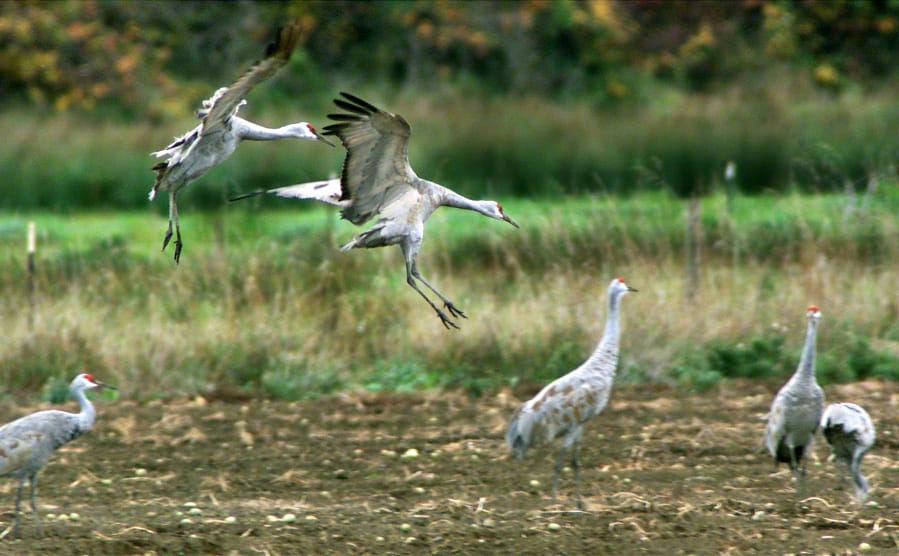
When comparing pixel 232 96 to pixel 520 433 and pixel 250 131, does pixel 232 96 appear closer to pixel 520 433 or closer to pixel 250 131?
pixel 250 131

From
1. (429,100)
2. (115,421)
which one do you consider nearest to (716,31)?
(429,100)

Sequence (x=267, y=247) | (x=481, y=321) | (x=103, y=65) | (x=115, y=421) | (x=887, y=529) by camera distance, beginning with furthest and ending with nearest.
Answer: (x=103, y=65), (x=267, y=247), (x=481, y=321), (x=115, y=421), (x=887, y=529)

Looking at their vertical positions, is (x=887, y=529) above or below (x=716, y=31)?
below

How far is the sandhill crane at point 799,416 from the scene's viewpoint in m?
8.24

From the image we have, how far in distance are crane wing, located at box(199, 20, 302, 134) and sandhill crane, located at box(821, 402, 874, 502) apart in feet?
12.4

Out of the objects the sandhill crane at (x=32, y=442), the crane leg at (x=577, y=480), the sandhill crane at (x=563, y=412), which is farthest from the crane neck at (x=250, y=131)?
the crane leg at (x=577, y=480)

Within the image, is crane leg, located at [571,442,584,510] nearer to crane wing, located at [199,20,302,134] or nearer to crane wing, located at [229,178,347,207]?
crane wing, located at [229,178,347,207]

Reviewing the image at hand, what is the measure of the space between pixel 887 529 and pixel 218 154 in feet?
13.1

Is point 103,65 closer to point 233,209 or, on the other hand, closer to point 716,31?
point 233,209

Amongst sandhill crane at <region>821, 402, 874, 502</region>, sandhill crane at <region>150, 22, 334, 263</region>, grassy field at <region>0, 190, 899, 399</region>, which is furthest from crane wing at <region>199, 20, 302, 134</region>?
grassy field at <region>0, 190, 899, 399</region>

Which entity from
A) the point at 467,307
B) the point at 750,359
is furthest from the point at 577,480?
the point at 467,307

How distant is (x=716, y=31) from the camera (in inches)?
990

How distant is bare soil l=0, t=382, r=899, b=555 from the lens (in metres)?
7.45

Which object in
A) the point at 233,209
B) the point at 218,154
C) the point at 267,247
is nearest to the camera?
the point at 218,154
